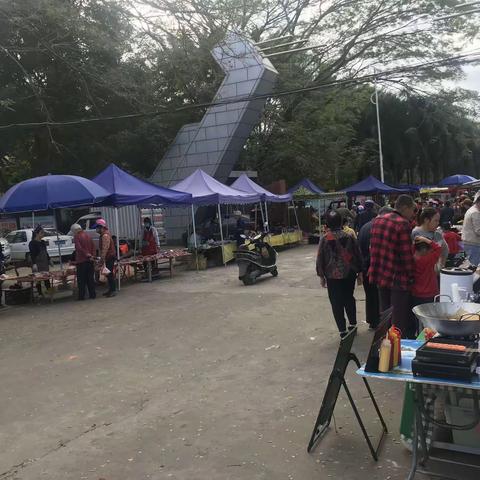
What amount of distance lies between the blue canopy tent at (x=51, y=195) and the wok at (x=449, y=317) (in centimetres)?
903

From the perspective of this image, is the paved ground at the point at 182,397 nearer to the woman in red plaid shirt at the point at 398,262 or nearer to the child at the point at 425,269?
the woman in red plaid shirt at the point at 398,262

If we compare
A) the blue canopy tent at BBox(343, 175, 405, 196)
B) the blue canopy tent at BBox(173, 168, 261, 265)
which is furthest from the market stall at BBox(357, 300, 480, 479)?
the blue canopy tent at BBox(343, 175, 405, 196)

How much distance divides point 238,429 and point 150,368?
2066mm

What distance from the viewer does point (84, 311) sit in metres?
9.85

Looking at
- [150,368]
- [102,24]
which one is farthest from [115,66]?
[150,368]

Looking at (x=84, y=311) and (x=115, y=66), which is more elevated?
(x=115, y=66)

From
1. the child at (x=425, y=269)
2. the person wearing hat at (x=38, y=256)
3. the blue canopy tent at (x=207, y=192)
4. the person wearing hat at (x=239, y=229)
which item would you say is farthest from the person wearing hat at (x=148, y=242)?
the child at (x=425, y=269)

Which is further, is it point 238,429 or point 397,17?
point 397,17

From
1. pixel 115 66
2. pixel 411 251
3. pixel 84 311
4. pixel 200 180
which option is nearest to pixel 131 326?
pixel 84 311

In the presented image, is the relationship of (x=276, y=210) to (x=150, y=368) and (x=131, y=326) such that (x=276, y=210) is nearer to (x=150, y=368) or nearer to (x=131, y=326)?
(x=131, y=326)

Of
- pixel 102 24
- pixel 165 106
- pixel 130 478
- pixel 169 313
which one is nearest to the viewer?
pixel 130 478

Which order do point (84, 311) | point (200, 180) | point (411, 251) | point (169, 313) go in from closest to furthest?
point (411, 251)
point (169, 313)
point (84, 311)
point (200, 180)

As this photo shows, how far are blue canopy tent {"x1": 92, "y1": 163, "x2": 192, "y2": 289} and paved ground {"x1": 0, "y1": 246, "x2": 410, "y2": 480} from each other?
340 cm

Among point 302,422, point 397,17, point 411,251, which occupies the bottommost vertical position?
point 302,422
